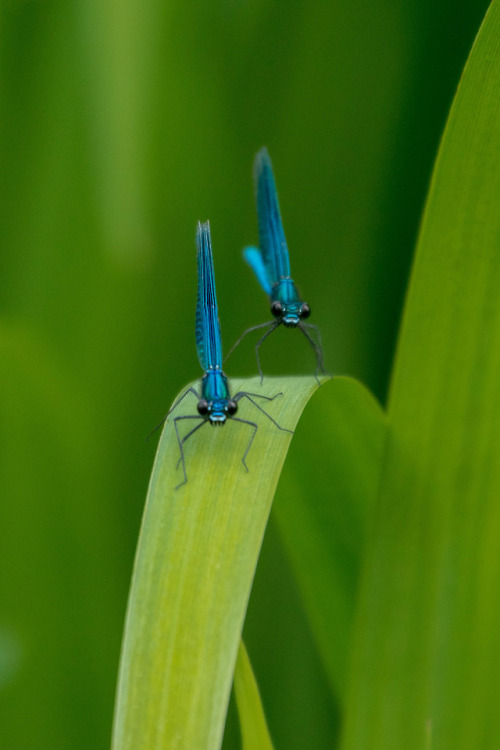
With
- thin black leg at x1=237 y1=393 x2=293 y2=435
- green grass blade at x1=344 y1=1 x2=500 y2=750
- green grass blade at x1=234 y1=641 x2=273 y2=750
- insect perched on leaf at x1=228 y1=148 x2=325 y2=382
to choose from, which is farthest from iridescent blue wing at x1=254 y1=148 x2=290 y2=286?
green grass blade at x1=234 y1=641 x2=273 y2=750

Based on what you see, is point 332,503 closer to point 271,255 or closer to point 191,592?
point 191,592

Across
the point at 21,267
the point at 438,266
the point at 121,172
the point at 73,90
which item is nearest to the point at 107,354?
the point at 21,267

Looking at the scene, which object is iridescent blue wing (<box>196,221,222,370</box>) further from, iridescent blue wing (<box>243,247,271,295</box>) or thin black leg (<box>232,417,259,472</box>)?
iridescent blue wing (<box>243,247,271,295</box>)

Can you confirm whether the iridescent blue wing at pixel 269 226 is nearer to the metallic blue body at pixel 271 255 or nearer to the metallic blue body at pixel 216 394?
the metallic blue body at pixel 271 255

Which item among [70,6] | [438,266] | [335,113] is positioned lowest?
[438,266]

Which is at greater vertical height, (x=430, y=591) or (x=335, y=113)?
(x=335, y=113)

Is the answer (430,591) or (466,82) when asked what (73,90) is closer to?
(466,82)

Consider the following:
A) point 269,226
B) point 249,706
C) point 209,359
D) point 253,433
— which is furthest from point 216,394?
point 269,226
